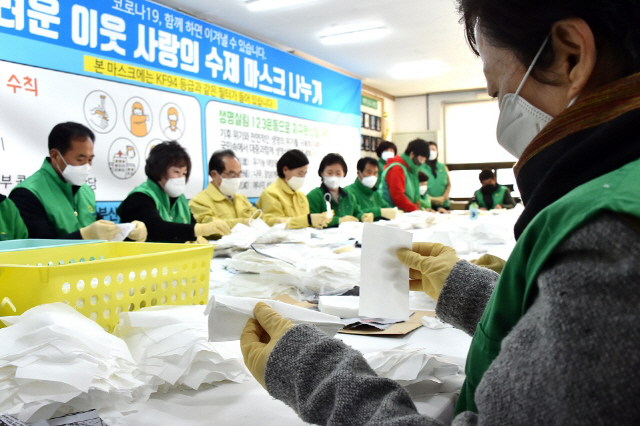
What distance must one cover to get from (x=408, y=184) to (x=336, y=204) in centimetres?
167

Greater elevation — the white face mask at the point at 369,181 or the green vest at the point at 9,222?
the white face mask at the point at 369,181

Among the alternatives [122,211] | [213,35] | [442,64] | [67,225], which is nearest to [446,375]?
[67,225]

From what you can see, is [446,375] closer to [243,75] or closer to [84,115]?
[84,115]

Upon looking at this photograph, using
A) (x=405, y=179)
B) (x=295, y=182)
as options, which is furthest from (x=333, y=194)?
(x=405, y=179)

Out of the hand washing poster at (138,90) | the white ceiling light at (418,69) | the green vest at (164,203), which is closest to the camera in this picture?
the green vest at (164,203)

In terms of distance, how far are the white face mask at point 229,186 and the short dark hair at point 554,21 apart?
3.22 m

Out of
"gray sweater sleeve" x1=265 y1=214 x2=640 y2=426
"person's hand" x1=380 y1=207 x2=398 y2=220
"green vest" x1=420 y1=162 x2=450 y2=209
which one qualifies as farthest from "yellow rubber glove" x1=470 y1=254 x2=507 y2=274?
"green vest" x1=420 y1=162 x2=450 y2=209

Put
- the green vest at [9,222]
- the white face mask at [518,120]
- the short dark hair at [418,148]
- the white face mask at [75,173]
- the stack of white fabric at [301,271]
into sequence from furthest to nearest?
1. the short dark hair at [418,148]
2. the white face mask at [75,173]
3. the green vest at [9,222]
4. the stack of white fabric at [301,271]
5. the white face mask at [518,120]

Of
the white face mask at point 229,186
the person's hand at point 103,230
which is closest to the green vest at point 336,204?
the white face mask at point 229,186

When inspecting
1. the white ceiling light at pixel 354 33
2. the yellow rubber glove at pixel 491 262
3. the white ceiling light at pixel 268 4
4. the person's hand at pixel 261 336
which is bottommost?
the person's hand at pixel 261 336

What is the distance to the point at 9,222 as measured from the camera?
2141mm

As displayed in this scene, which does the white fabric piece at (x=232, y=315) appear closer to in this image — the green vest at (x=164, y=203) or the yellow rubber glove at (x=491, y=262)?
the yellow rubber glove at (x=491, y=262)

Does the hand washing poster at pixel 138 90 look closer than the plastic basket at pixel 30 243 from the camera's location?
No

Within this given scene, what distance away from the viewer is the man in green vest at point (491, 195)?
6.75 metres
